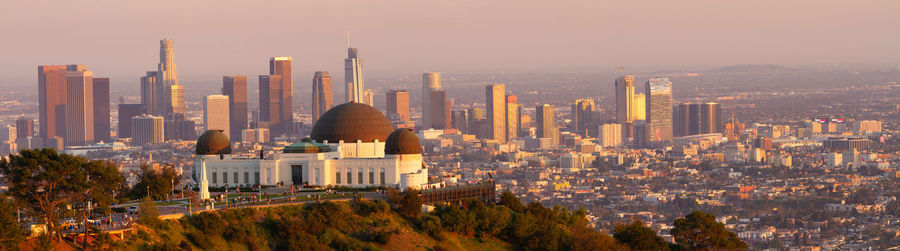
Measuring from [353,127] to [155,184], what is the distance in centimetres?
1309

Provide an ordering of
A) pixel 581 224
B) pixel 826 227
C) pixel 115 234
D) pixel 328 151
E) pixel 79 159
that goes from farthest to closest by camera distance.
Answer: pixel 826 227 → pixel 328 151 → pixel 581 224 → pixel 79 159 → pixel 115 234

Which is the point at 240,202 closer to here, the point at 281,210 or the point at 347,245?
the point at 281,210

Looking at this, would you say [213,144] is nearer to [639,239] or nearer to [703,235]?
[639,239]

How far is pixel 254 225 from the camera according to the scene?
195ft

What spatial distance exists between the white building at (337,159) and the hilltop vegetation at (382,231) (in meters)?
6.02

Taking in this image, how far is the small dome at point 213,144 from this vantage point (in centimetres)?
8188

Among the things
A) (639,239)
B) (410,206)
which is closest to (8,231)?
(410,206)

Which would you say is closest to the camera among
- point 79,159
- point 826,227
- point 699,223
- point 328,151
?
point 79,159

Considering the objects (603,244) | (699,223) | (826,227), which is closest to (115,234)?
(603,244)

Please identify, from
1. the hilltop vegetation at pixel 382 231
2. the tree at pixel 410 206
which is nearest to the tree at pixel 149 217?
the hilltop vegetation at pixel 382 231

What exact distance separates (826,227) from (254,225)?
145m

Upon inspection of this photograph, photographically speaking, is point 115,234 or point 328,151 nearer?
point 115,234

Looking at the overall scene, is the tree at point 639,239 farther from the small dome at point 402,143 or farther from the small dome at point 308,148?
the small dome at point 308,148

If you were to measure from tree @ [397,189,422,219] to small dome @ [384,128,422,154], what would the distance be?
30.8 feet
